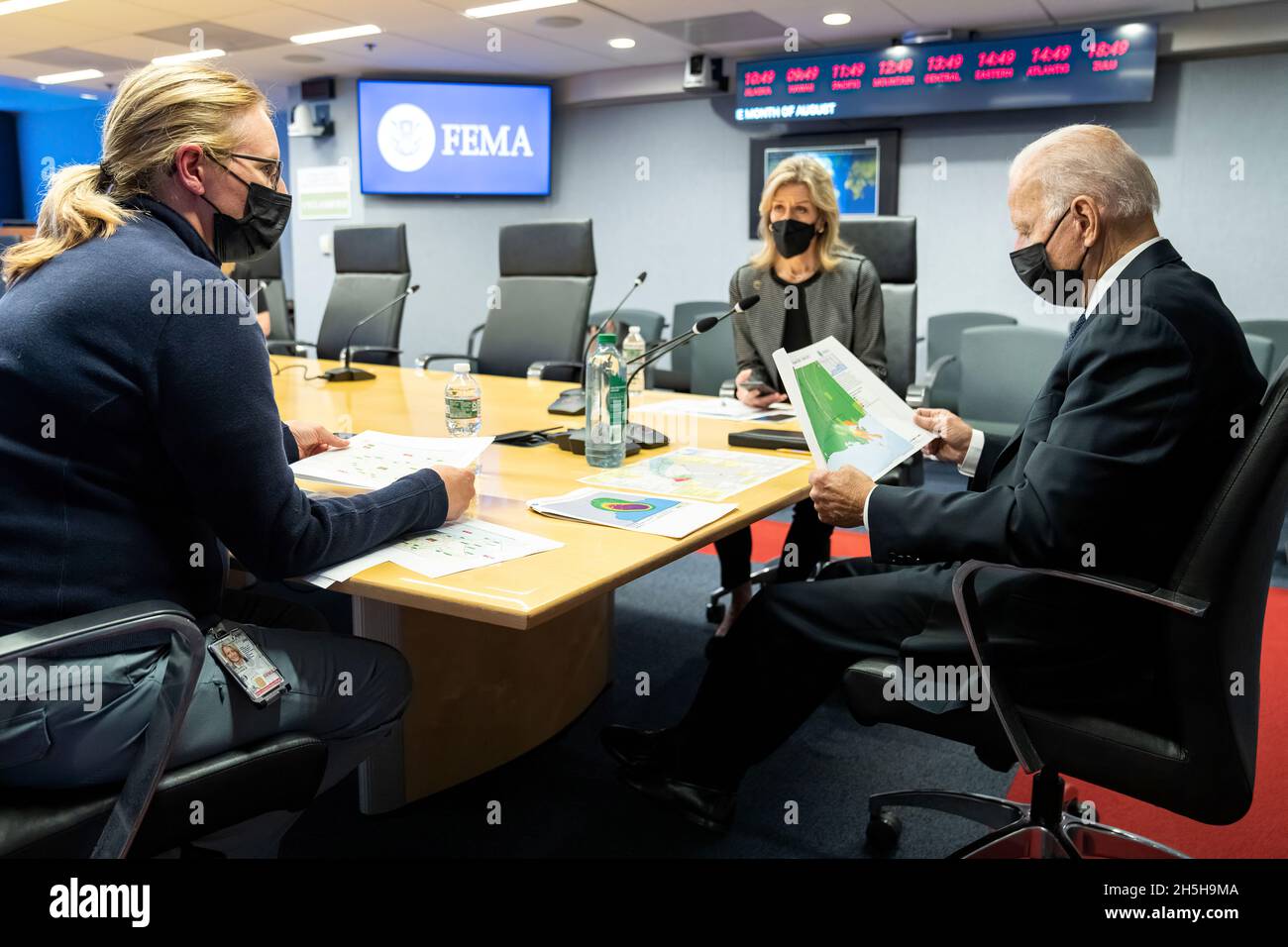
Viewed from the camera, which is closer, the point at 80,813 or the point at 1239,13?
the point at 80,813

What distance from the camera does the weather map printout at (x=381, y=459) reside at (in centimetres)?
168

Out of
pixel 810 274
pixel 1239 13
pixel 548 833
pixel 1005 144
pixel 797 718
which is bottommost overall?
pixel 548 833

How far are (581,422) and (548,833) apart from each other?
37.5 inches

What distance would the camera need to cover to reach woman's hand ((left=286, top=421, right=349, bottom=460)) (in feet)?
6.09

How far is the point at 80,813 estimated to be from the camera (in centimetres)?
105

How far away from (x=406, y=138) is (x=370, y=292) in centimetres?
286

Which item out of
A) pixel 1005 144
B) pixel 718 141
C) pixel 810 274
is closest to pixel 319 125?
pixel 718 141

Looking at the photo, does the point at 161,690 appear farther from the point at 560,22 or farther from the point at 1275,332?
the point at 1275,332

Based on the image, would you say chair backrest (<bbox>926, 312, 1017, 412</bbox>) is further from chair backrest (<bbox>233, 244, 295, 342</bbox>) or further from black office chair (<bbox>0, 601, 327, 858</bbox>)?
black office chair (<bbox>0, 601, 327, 858</bbox>)

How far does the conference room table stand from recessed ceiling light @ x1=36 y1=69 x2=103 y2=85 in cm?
600

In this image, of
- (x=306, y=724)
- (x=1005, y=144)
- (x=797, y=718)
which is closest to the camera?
(x=306, y=724)

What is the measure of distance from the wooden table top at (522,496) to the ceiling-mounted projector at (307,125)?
4.67 meters
